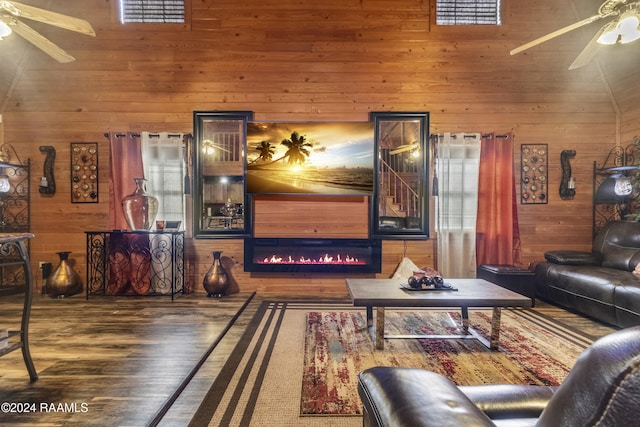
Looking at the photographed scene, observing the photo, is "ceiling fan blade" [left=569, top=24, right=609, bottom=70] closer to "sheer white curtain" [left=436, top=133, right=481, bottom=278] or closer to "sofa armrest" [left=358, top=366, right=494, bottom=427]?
"sheer white curtain" [left=436, top=133, right=481, bottom=278]

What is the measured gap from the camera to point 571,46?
4.35 metres

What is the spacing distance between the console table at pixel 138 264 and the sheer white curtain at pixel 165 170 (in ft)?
1.22

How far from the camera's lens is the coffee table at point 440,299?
2.38 meters

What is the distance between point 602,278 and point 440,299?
2.02 meters

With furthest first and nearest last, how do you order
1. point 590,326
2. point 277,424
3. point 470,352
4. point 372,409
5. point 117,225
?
1. point 117,225
2. point 590,326
3. point 470,352
4. point 277,424
5. point 372,409

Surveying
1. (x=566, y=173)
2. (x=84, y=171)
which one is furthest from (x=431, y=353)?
(x=84, y=171)

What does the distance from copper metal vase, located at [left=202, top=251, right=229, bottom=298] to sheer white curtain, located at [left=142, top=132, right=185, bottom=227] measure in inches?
33.6

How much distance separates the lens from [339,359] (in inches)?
93.4

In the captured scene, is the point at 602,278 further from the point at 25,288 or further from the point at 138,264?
the point at 138,264

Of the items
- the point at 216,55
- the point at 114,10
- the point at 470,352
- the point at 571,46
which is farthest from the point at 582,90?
the point at 114,10

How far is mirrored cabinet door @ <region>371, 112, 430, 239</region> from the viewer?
4367mm

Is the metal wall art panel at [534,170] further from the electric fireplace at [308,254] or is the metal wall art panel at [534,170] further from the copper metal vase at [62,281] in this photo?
the copper metal vase at [62,281]

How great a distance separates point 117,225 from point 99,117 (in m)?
1.55

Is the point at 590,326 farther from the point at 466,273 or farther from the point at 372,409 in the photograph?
the point at 372,409
